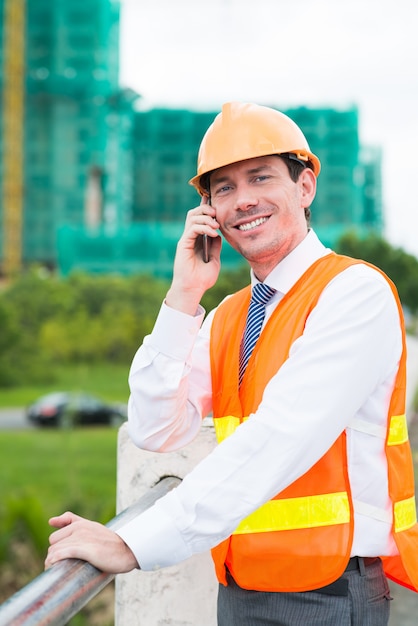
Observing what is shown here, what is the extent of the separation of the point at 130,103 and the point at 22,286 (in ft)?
110

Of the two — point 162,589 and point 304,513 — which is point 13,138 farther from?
point 304,513

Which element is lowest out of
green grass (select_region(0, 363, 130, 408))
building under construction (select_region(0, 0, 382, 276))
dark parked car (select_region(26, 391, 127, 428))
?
green grass (select_region(0, 363, 130, 408))

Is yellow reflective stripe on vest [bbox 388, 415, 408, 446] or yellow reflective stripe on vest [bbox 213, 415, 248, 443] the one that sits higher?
yellow reflective stripe on vest [bbox 388, 415, 408, 446]

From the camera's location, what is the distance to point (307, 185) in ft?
5.60

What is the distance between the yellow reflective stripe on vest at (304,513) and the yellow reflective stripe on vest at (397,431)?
14 centimetres

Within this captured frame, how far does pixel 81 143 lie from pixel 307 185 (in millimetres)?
64258

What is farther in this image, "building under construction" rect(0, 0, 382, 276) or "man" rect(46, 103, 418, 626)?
"building under construction" rect(0, 0, 382, 276)

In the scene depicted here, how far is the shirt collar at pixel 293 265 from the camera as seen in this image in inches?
62.4

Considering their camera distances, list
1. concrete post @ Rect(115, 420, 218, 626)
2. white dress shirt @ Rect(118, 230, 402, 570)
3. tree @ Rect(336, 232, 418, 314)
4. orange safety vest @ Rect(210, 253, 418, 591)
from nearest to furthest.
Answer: white dress shirt @ Rect(118, 230, 402, 570)
orange safety vest @ Rect(210, 253, 418, 591)
concrete post @ Rect(115, 420, 218, 626)
tree @ Rect(336, 232, 418, 314)

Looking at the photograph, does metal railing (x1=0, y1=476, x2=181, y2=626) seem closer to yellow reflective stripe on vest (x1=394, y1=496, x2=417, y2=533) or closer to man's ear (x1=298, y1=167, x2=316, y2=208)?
yellow reflective stripe on vest (x1=394, y1=496, x2=417, y2=533)

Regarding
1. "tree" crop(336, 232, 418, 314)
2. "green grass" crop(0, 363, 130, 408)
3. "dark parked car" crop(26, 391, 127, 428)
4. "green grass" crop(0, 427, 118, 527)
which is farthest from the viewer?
"green grass" crop(0, 363, 130, 408)

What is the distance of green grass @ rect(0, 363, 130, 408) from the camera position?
32906mm

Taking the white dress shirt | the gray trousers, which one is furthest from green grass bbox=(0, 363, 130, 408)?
the white dress shirt

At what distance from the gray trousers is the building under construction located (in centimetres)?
5463
